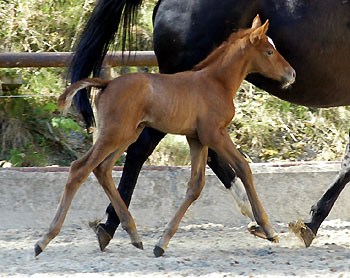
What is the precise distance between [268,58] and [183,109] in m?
0.61

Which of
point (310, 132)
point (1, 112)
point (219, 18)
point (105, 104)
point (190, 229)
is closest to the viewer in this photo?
point (105, 104)

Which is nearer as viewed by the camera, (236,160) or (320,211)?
(236,160)

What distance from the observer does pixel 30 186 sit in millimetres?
5293

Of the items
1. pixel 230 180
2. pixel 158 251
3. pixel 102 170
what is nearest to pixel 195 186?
pixel 158 251

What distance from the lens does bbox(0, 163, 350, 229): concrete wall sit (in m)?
5.27

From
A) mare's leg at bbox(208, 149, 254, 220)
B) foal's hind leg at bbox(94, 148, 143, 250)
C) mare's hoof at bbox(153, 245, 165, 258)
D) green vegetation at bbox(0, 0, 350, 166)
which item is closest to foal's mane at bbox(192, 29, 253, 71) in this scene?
foal's hind leg at bbox(94, 148, 143, 250)

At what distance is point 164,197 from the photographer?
5391mm

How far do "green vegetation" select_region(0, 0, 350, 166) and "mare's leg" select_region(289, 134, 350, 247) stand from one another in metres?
2.20

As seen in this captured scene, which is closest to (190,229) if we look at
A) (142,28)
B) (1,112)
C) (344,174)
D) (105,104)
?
(344,174)

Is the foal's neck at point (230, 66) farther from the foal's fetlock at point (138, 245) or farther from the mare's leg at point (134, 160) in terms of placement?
the foal's fetlock at point (138, 245)

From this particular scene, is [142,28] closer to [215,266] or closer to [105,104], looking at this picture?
[105,104]

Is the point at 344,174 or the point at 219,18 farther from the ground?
the point at 219,18

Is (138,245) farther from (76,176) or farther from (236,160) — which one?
(236,160)

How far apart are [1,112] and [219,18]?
335 cm
